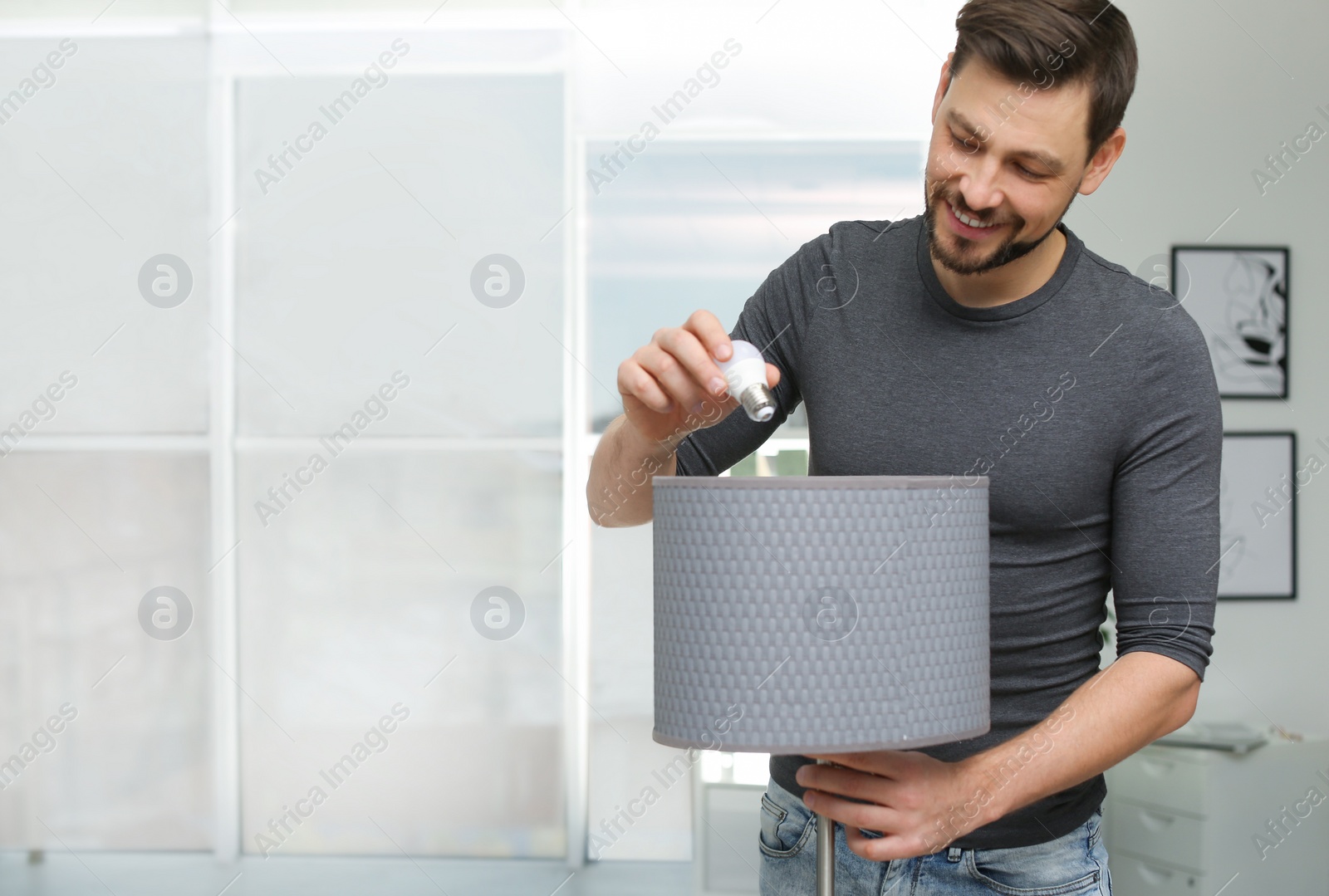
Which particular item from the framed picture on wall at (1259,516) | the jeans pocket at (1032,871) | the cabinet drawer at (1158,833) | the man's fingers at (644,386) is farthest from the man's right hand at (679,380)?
the framed picture on wall at (1259,516)

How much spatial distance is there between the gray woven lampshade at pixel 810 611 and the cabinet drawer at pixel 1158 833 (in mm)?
2386

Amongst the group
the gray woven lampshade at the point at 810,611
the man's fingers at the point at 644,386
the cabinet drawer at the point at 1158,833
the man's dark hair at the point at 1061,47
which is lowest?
the cabinet drawer at the point at 1158,833

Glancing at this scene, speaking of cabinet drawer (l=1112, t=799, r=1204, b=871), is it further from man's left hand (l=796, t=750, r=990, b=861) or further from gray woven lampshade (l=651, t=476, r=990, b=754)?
gray woven lampshade (l=651, t=476, r=990, b=754)

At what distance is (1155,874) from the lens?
107 inches

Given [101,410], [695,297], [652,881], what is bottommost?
[652,881]

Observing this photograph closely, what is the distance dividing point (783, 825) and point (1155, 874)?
205 centimetres

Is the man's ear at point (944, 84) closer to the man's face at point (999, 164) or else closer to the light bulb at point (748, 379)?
the man's face at point (999, 164)

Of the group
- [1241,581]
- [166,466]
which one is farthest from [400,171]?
[1241,581]

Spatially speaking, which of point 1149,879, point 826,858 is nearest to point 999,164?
point 826,858

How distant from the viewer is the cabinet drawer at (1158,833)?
267 cm

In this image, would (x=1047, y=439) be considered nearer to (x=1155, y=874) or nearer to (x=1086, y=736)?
(x=1086, y=736)

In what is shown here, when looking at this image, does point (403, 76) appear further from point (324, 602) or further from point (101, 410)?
point (324, 602)

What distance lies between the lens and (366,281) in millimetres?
3180

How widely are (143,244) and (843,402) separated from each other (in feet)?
9.14
